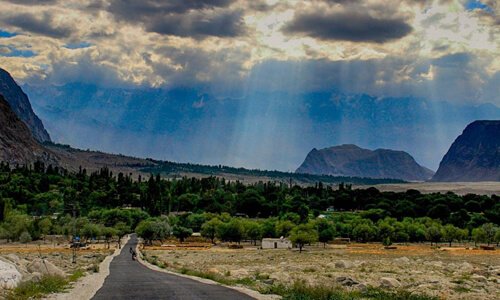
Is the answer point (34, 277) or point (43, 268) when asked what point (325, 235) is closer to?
point (43, 268)

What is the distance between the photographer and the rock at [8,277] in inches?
1421

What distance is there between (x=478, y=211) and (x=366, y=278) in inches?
6017

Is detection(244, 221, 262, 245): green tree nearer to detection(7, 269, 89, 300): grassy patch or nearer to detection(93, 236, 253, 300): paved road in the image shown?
detection(7, 269, 89, 300): grassy patch

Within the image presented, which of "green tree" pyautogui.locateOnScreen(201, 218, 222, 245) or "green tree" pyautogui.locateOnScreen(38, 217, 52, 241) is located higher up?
"green tree" pyautogui.locateOnScreen(201, 218, 222, 245)

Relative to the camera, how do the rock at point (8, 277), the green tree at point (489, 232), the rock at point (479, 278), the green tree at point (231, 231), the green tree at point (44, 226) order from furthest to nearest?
the green tree at point (44, 226) < the green tree at point (231, 231) < the green tree at point (489, 232) < the rock at point (479, 278) < the rock at point (8, 277)

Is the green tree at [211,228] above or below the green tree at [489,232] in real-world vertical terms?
below

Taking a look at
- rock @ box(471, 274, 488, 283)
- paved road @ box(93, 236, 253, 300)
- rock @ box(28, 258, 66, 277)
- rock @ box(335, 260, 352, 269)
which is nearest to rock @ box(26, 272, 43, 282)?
paved road @ box(93, 236, 253, 300)

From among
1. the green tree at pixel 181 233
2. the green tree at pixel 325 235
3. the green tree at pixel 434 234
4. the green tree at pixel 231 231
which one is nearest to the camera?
the green tree at pixel 325 235

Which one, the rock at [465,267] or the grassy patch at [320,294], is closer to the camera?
the grassy patch at [320,294]

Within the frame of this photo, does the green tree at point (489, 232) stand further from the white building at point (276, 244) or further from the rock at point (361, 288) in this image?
the rock at point (361, 288)

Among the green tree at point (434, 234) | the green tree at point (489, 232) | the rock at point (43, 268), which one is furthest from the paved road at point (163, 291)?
the green tree at point (489, 232)

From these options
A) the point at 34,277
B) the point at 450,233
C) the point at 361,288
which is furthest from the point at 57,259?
the point at 450,233

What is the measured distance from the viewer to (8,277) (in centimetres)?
3734

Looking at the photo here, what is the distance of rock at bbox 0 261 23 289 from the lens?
Result: 36094mm
